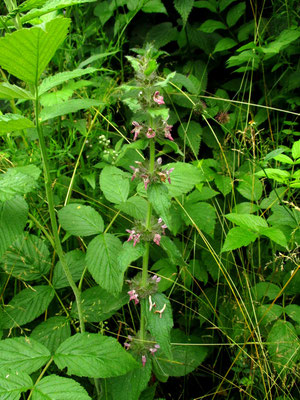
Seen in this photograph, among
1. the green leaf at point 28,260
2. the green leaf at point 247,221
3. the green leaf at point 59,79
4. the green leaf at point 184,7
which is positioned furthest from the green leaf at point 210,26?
the green leaf at point 28,260

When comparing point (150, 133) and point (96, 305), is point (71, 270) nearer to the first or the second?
point (96, 305)

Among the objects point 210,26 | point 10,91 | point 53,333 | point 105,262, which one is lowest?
point 53,333

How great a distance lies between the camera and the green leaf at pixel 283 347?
1443 mm

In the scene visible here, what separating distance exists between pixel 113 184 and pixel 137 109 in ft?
1.71

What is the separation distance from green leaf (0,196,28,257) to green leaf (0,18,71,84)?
452mm

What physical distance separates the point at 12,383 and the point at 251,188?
126 centimetres

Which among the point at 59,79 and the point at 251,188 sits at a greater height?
the point at 59,79

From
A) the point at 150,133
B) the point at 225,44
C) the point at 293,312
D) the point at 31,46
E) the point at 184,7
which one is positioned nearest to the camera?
the point at 31,46

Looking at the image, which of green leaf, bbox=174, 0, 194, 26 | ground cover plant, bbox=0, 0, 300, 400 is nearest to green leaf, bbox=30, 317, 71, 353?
ground cover plant, bbox=0, 0, 300, 400

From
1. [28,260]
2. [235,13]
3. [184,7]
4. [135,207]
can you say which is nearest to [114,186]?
[135,207]

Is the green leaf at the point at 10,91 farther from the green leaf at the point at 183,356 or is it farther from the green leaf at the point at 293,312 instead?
the green leaf at the point at 293,312

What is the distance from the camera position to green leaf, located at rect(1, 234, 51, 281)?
154 cm

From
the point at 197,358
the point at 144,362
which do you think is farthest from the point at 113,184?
the point at 197,358

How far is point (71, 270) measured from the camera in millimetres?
1573
